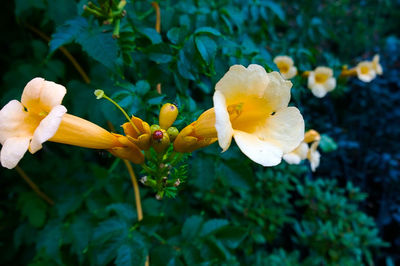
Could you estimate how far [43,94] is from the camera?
1029 millimetres

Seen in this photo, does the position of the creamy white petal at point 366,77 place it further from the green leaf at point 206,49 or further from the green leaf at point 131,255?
the green leaf at point 131,255

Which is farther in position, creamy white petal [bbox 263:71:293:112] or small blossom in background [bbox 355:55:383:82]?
small blossom in background [bbox 355:55:383:82]

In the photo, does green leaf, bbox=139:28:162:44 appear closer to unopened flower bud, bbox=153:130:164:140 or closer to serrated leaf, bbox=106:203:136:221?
unopened flower bud, bbox=153:130:164:140

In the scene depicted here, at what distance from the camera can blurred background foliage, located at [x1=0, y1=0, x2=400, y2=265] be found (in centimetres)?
150

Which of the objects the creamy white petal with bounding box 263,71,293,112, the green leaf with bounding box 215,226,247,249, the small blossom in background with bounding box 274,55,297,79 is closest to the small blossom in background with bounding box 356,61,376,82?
the small blossom in background with bounding box 274,55,297,79

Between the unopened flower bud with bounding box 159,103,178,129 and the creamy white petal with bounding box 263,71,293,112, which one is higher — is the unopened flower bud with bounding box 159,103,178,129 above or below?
below

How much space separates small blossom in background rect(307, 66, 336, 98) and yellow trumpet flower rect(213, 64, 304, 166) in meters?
1.48

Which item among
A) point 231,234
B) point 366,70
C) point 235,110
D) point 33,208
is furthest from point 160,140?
point 366,70

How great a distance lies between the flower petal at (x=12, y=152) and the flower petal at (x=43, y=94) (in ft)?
0.45

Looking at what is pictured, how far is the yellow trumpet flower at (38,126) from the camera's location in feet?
3.19

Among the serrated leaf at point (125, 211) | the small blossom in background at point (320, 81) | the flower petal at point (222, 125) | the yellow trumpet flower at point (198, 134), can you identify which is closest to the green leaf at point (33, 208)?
the serrated leaf at point (125, 211)

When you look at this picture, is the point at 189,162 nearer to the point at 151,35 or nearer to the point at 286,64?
the point at 151,35

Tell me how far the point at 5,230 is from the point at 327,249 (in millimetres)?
3101

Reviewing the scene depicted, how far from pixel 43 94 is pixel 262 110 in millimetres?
746
